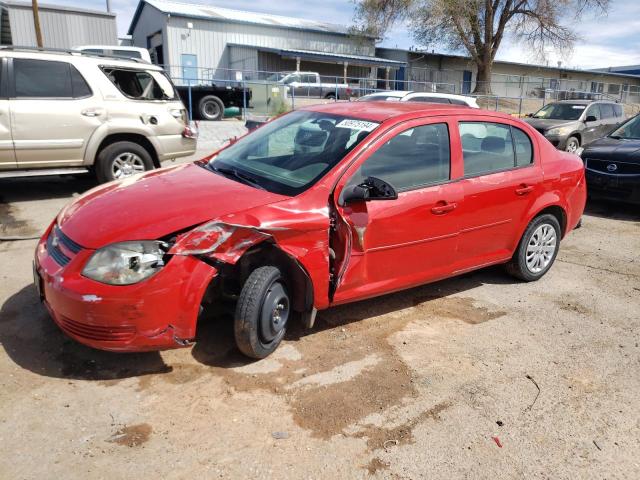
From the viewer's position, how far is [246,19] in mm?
39312

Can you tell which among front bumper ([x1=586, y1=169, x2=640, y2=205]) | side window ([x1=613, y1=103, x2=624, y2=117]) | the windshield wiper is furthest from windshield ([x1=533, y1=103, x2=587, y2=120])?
the windshield wiper

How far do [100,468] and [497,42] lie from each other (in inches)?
1571

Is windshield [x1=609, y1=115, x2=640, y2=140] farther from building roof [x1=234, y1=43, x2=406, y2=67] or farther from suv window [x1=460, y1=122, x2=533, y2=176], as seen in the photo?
building roof [x1=234, y1=43, x2=406, y2=67]

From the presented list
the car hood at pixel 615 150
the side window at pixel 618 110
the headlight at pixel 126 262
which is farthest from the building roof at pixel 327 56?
the headlight at pixel 126 262

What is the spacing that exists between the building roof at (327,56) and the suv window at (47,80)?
3159 cm

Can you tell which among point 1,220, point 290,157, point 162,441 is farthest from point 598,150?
point 1,220

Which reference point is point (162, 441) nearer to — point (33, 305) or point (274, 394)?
point (274, 394)

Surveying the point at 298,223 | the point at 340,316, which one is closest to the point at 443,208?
the point at 340,316

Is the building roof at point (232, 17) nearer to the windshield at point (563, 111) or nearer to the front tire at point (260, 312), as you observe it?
the windshield at point (563, 111)

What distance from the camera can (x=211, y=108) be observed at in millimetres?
18250

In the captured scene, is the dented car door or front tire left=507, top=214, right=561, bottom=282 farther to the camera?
front tire left=507, top=214, right=561, bottom=282

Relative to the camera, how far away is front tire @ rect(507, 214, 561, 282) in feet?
15.8

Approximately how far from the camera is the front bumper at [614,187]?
7602mm

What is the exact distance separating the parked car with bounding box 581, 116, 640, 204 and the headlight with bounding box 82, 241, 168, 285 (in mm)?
7163
